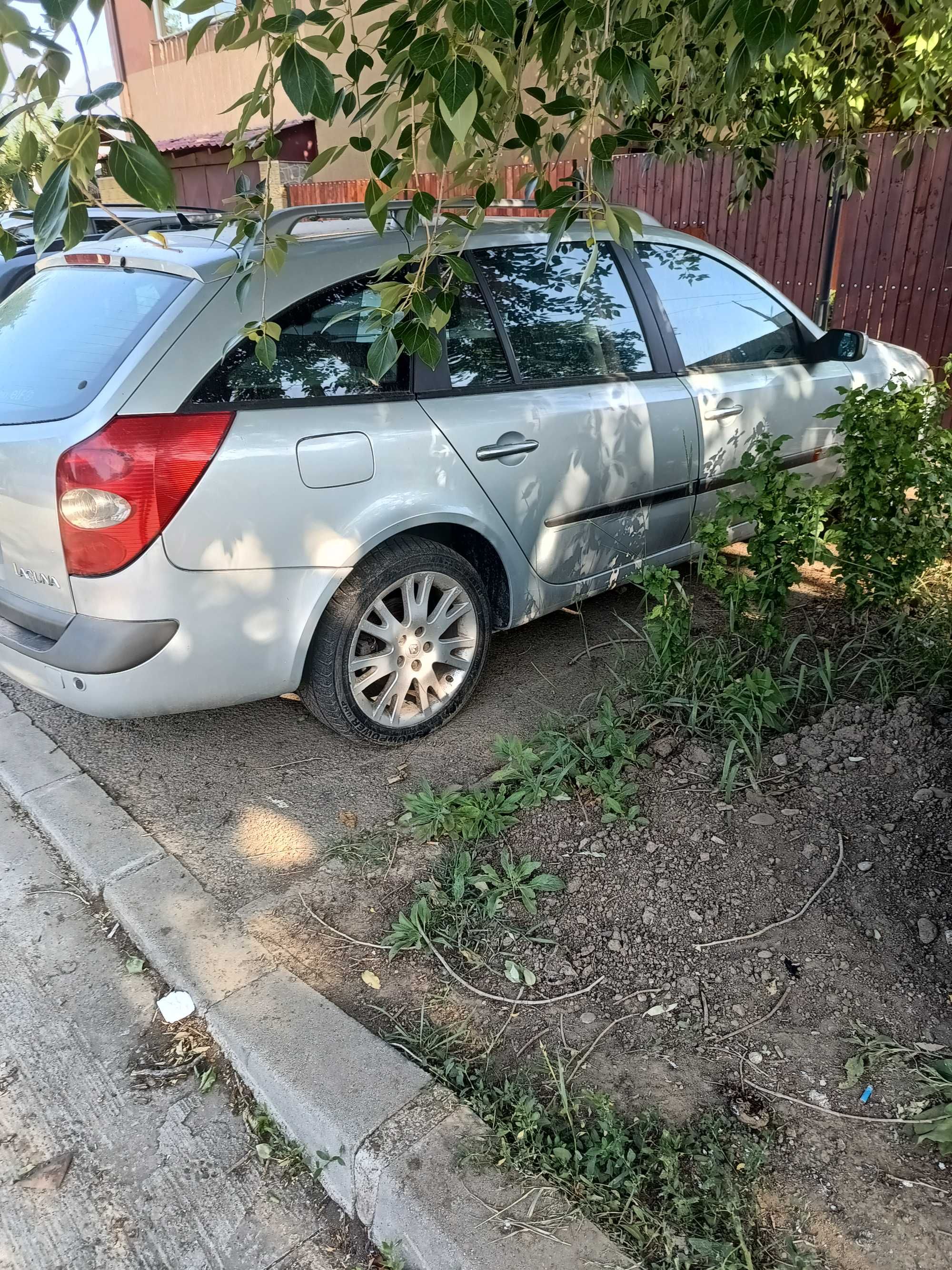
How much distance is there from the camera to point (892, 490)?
3.30 metres

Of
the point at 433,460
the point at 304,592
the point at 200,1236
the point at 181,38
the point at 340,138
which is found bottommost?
the point at 200,1236

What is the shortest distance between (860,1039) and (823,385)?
132 inches

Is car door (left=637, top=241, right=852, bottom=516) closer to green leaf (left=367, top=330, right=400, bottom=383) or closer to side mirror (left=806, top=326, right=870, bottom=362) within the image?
side mirror (left=806, top=326, right=870, bottom=362)

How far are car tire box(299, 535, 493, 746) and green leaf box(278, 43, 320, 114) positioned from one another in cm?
162

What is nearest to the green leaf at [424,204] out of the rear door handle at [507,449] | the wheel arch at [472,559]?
→ the wheel arch at [472,559]

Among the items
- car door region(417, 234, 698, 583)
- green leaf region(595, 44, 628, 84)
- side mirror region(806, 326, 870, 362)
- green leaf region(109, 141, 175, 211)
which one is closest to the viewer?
green leaf region(109, 141, 175, 211)

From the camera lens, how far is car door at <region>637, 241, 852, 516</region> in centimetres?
405

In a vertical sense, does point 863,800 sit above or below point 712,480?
below

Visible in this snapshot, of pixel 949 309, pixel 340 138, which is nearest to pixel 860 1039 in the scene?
pixel 949 309

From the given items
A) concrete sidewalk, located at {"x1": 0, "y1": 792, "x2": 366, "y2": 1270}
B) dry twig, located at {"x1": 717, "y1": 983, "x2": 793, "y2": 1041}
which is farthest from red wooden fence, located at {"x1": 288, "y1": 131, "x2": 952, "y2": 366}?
concrete sidewalk, located at {"x1": 0, "y1": 792, "x2": 366, "y2": 1270}

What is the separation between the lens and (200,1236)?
1891 millimetres

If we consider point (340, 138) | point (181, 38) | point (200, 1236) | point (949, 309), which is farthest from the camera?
point (181, 38)

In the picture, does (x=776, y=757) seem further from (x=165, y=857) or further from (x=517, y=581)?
(x=165, y=857)

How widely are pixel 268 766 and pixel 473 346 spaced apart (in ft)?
5.56
